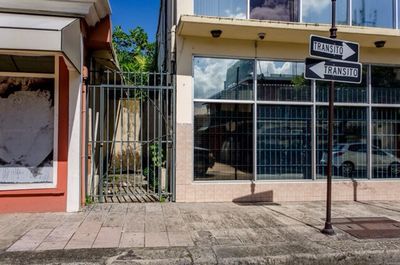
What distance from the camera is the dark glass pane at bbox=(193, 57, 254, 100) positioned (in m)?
8.52

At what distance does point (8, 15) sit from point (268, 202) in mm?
6323

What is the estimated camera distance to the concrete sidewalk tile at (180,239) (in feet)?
18.0

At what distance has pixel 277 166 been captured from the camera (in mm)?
8812

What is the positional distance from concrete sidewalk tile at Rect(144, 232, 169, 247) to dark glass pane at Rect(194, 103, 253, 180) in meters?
2.64

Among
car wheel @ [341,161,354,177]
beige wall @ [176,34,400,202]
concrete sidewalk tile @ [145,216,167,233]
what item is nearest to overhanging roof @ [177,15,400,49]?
beige wall @ [176,34,400,202]

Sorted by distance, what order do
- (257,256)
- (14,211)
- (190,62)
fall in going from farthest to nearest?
(190,62)
(14,211)
(257,256)

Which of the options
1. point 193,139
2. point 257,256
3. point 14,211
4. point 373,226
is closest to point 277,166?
point 193,139

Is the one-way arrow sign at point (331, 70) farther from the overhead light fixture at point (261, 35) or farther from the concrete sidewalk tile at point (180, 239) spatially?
the concrete sidewalk tile at point (180, 239)

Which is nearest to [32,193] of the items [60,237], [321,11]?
[60,237]

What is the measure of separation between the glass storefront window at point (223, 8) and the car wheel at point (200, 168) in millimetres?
3303

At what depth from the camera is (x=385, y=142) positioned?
9.36 meters

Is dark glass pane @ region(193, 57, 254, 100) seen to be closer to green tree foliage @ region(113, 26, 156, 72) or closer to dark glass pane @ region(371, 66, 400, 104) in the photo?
dark glass pane @ region(371, 66, 400, 104)

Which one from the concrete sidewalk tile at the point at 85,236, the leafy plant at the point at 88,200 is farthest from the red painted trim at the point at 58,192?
the concrete sidewalk tile at the point at 85,236

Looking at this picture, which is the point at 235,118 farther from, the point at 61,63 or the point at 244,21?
the point at 61,63
